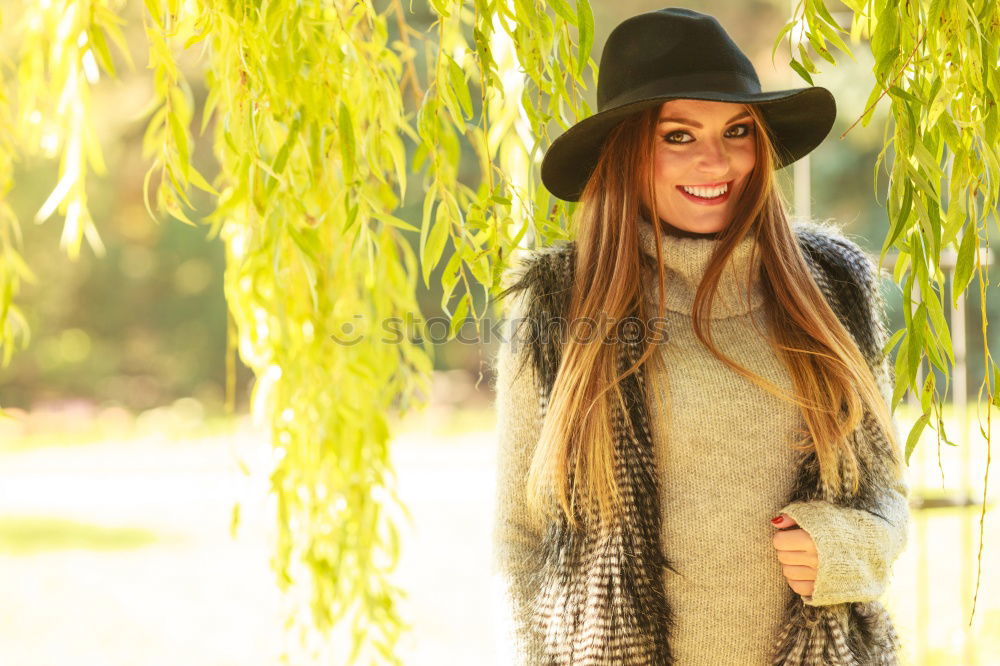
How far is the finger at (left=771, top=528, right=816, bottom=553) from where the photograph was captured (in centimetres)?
118

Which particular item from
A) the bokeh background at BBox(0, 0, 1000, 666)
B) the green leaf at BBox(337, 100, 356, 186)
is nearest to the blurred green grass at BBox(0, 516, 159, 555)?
the bokeh background at BBox(0, 0, 1000, 666)

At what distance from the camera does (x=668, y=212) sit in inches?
51.6

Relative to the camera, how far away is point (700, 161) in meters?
1.26

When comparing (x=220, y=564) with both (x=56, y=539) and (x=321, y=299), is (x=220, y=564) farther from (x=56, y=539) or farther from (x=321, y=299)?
(x=321, y=299)

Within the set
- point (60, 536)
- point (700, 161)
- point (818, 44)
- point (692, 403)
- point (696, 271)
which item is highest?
point (818, 44)

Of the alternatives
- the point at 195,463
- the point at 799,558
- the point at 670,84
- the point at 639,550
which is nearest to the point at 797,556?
the point at 799,558

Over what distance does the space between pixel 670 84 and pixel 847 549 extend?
582 millimetres

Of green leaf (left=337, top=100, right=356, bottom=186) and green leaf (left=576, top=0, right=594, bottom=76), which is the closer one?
green leaf (left=576, top=0, right=594, bottom=76)

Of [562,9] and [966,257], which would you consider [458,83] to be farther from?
[966,257]

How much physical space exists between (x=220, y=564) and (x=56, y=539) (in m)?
0.89

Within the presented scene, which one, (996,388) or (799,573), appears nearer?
(996,388)

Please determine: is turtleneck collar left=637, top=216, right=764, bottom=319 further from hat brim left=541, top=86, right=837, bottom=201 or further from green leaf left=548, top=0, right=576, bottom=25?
green leaf left=548, top=0, right=576, bottom=25

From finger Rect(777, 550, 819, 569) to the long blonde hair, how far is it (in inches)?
3.6

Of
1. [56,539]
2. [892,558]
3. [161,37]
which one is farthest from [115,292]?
[892,558]
